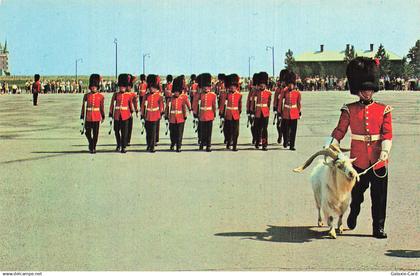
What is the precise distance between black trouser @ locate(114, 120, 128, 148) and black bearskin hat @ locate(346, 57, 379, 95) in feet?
31.6

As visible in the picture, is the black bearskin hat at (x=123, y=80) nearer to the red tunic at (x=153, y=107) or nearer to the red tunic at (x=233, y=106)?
the red tunic at (x=153, y=107)

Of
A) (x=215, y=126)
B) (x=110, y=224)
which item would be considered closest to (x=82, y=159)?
(x=110, y=224)

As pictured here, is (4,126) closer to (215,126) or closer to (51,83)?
(215,126)

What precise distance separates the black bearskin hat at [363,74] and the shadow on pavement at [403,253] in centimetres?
144

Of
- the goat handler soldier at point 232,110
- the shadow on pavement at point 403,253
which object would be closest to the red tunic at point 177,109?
the goat handler soldier at point 232,110

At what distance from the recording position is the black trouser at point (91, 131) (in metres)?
16.6

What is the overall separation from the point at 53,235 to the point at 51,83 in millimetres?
85218

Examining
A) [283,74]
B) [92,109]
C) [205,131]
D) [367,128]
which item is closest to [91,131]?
[92,109]

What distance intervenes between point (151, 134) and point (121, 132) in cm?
62

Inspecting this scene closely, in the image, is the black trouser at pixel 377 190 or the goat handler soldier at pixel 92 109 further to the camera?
the goat handler soldier at pixel 92 109

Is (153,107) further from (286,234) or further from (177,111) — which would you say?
(286,234)

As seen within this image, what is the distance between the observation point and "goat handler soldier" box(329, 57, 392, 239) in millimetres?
7461

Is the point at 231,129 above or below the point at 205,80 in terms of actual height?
below

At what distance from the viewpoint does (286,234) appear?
8141mm
